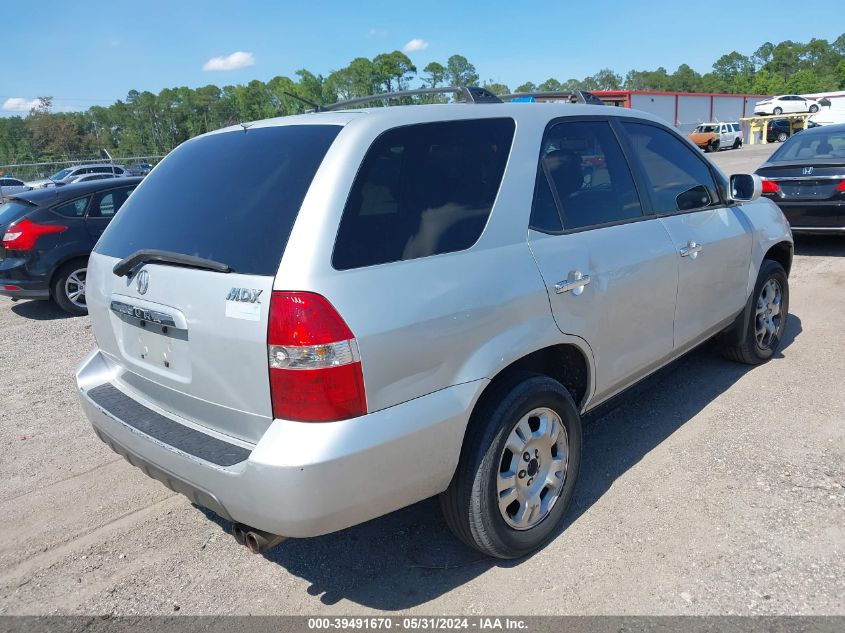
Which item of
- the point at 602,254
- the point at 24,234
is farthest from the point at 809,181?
the point at 24,234

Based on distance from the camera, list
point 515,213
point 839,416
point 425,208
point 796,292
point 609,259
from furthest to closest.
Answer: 1. point 796,292
2. point 839,416
3. point 609,259
4. point 515,213
5. point 425,208

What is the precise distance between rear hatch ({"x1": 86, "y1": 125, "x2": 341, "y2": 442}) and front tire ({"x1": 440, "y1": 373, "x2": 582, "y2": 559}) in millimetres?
874

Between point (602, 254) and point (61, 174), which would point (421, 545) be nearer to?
point (602, 254)

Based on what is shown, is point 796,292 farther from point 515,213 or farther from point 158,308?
point 158,308

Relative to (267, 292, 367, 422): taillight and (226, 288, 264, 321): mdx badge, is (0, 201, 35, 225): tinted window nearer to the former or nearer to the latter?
(226, 288, 264, 321): mdx badge

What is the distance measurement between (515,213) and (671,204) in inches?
59.7

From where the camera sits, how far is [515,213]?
273cm

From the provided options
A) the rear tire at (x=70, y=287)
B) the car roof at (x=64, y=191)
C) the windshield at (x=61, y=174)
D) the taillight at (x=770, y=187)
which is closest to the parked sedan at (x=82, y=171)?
the windshield at (x=61, y=174)

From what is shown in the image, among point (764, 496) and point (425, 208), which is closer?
point (425, 208)

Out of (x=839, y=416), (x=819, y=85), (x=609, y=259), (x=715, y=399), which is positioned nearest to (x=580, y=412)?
(x=609, y=259)

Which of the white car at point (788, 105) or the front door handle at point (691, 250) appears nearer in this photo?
the front door handle at point (691, 250)

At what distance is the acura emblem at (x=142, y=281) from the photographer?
8.41ft

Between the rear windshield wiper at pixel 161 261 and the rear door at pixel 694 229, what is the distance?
8.08 ft

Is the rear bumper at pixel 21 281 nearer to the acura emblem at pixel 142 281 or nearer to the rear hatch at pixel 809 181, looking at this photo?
the acura emblem at pixel 142 281
